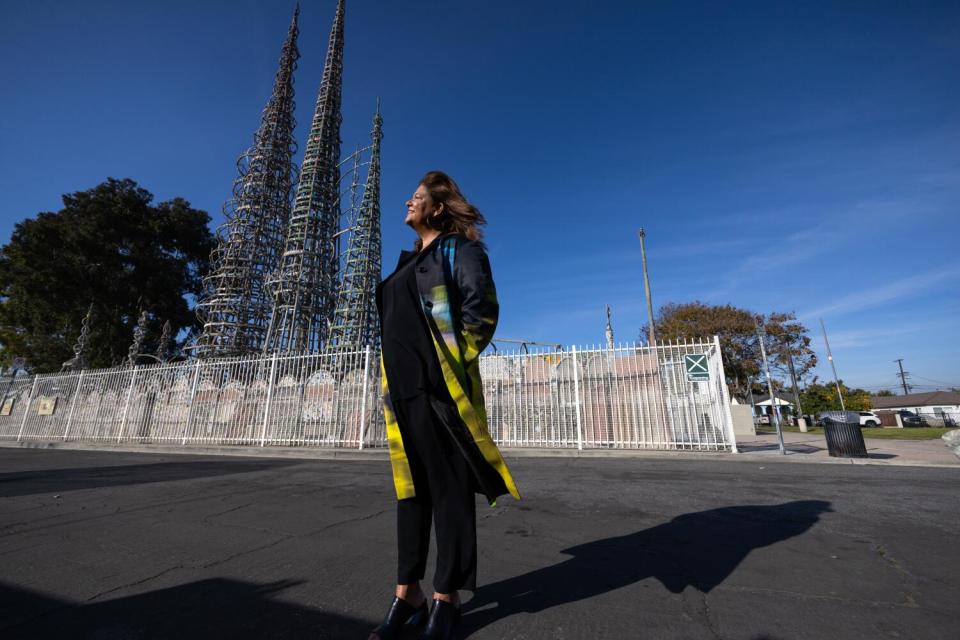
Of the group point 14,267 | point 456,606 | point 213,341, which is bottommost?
point 456,606

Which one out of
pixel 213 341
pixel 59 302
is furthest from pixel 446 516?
pixel 59 302

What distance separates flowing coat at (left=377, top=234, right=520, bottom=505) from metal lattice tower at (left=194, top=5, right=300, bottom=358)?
1250 inches

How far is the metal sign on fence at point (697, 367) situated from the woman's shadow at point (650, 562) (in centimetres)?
599

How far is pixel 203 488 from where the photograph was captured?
4.69m

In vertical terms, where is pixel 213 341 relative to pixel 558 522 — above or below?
above

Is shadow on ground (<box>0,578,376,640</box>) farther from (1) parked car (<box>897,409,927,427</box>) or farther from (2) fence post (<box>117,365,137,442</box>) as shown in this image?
(1) parked car (<box>897,409,927,427</box>)

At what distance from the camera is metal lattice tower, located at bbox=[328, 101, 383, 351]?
109 ft

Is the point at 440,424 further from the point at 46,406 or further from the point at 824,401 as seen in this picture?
the point at 824,401

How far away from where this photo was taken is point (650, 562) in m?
2.17

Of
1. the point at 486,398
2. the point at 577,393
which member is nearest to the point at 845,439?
the point at 577,393

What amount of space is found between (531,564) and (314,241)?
1300 inches

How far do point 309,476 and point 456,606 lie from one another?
496 centimetres

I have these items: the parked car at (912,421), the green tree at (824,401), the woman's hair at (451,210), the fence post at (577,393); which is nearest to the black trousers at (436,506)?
the woman's hair at (451,210)

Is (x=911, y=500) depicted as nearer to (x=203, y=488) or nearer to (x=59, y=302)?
(x=203, y=488)
